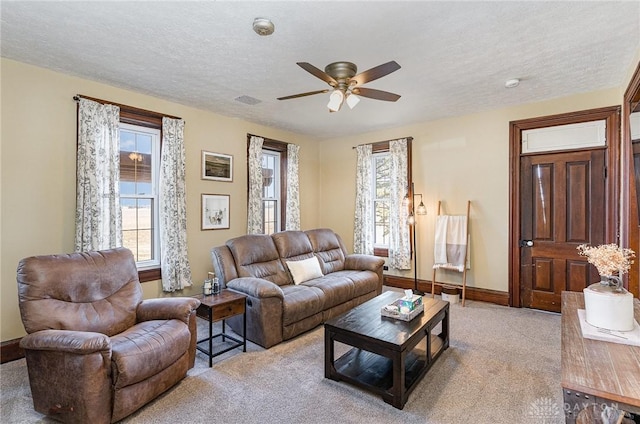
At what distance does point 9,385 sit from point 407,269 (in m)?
4.82

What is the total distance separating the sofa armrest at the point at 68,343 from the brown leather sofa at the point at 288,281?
4.58ft

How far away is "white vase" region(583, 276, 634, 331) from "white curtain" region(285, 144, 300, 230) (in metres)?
4.29

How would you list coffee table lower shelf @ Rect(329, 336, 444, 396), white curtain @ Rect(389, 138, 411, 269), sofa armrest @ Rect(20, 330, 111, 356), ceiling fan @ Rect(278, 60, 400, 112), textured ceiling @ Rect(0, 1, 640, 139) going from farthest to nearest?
white curtain @ Rect(389, 138, 411, 269) → ceiling fan @ Rect(278, 60, 400, 112) → coffee table lower shelf @ Rect(329, 336, 444, 396) → textured ceiling @ Rect(0, 1, 640, 139) → sofa armrest @ Rect(20, 330, 111, 356)

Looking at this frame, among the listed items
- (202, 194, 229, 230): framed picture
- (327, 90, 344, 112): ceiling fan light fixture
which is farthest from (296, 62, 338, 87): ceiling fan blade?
(202, 194, 229, 230): framed picture

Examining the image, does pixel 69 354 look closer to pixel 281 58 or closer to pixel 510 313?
pixel 281 58

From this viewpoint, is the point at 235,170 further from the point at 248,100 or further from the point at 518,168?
the point at 518,168

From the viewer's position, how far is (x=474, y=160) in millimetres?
4633

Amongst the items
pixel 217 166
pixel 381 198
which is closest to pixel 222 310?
pixel 217 166

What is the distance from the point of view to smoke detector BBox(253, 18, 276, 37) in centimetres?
226

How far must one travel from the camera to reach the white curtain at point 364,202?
222 inches

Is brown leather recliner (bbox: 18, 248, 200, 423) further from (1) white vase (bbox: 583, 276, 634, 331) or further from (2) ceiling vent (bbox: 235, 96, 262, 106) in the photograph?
(1) white vase (bbox: 583, 276, 634, 331)

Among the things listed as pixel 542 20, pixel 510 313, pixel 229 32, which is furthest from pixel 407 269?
pixel 229 32

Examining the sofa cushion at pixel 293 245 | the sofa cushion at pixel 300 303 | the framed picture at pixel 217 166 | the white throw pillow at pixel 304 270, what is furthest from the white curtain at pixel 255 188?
the sofa cushion at pixel 300 303

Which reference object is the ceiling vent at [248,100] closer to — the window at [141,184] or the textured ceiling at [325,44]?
the textured ceiling at [325,44]
